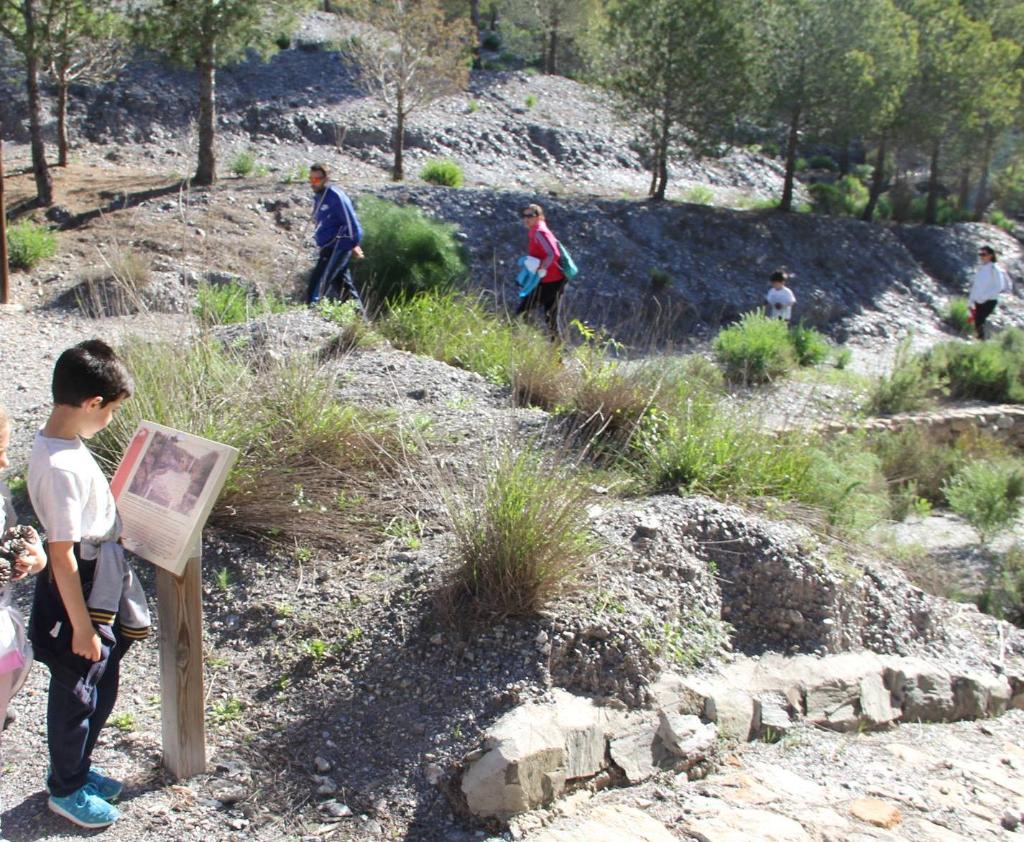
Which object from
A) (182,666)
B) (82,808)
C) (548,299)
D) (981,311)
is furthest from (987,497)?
(82,808)

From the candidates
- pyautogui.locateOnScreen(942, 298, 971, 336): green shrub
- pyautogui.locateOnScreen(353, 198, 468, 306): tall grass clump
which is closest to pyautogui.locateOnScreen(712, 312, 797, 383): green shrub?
pyautogui.locateOnScreen(353, 198, 468, 306): tall grass clump

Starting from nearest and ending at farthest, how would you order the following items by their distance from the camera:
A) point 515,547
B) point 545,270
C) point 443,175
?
point 515,547 → point 545,270 → point 443,175

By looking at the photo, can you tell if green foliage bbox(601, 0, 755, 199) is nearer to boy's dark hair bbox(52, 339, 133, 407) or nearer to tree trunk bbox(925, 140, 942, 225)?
tree trunk bbox(925, 140, 942, 225)

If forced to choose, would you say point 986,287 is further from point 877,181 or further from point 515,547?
point 515,547

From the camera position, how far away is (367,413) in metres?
5.75

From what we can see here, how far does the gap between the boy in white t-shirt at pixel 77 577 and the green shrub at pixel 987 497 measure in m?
7.85

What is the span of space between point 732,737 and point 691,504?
1392 millimetres

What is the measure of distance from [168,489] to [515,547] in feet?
4.72

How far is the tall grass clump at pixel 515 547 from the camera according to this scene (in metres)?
4.02

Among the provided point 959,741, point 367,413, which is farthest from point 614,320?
point 959,741

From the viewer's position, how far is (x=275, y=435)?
204 inches

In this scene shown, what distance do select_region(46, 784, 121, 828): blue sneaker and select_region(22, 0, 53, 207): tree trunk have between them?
1306 cm

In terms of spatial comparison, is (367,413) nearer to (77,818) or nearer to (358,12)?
(77,818)

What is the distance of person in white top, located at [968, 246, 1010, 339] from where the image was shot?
14375 millimetres
